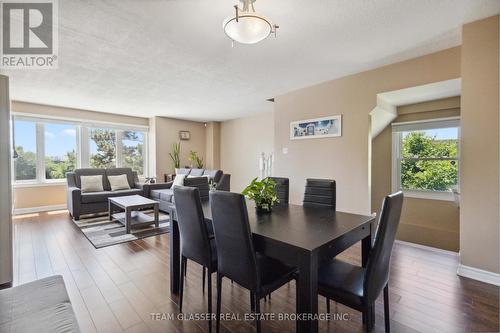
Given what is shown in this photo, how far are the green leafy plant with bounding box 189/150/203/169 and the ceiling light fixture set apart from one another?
5.75 meters

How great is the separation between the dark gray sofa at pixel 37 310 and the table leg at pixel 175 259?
83 centimetres

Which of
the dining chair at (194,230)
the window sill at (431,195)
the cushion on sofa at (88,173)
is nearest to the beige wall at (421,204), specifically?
the window sill at (431,195)

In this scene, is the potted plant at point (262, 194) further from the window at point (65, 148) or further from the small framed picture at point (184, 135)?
the small framed picture at point (184, 135)

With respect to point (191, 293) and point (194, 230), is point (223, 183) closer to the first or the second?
point (191, 293)

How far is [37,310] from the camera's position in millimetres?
1136

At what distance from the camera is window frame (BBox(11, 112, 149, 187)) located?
16.6ft

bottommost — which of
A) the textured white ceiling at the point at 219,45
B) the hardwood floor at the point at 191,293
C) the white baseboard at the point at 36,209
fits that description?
the hardwood floor at the point at 191,293

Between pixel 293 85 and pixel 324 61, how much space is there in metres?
1.00

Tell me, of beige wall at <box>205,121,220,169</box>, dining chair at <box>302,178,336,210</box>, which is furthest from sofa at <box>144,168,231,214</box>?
dining chair at <box>302,178,336,210</box>

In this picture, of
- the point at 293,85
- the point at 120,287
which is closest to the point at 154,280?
the point at 120,287

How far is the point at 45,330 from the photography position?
99cm

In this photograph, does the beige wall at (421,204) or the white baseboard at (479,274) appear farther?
the beige wall at (421,204)

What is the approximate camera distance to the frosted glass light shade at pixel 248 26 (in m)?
1.70

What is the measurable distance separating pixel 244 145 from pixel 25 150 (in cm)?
511
